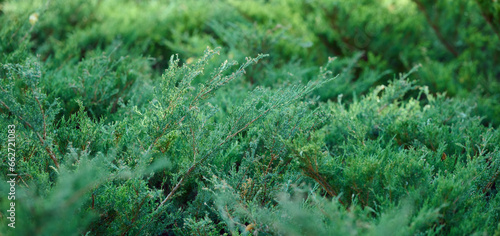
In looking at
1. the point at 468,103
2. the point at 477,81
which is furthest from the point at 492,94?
the point at 468,103

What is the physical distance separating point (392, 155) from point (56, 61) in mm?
3145

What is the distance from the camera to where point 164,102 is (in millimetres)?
1890

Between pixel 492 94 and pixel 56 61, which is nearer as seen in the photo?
pixel 56 61

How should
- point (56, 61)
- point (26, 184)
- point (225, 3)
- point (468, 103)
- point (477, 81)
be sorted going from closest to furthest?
1. point (26, 184)
2. point (468, 103)
3. point (56, 61)
4. point (477, 81)
5. point (225, 3)

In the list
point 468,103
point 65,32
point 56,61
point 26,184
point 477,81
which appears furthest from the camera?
point 65,32

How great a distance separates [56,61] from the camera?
3.65 m

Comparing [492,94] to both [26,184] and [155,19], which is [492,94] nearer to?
[155,19]

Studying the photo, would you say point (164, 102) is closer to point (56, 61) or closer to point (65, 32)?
point (56, 61)

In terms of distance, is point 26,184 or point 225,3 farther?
point 225,3

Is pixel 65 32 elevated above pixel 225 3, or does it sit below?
below

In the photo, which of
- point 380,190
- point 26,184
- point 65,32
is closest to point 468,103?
point 380,190

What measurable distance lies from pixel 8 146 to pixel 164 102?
0.84 metres

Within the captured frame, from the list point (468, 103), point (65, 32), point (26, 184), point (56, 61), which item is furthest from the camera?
point (65, 32)

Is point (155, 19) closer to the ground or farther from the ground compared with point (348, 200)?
farther from the ground
